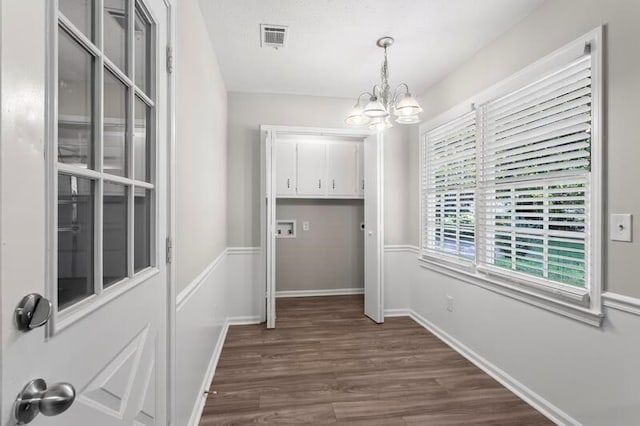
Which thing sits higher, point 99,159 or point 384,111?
point 384,111

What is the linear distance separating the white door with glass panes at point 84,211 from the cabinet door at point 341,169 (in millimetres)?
2799

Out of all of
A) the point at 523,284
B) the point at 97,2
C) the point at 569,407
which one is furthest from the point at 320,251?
the point at 97,2

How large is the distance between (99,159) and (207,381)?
1901 mm

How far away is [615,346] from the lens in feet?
5.12

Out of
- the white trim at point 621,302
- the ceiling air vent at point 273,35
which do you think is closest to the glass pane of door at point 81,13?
the ceiling air vent at point 273,35

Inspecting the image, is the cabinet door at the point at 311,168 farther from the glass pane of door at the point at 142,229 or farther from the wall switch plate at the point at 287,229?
the glass pane of door at the point at 142,229

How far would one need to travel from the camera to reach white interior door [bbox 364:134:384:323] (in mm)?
3352

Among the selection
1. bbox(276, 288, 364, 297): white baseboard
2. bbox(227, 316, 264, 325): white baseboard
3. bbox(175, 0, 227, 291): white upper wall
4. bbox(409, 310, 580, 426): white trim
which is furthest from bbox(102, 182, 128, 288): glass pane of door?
bbox(276, 288, 364, 297): white baseboard

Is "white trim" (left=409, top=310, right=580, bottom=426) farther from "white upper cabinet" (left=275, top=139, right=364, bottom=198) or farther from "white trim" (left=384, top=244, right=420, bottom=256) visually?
"white upper cabinet" (left=275, top=139, right=364, bottom=198)

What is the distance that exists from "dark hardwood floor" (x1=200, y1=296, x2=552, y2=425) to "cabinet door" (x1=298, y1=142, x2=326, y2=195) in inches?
64.4

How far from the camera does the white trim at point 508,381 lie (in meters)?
1.84

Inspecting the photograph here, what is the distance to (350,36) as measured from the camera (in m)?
2.35

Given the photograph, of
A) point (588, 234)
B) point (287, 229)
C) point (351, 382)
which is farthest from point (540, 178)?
point (287, 229)

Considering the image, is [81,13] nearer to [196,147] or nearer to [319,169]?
[196,147]
